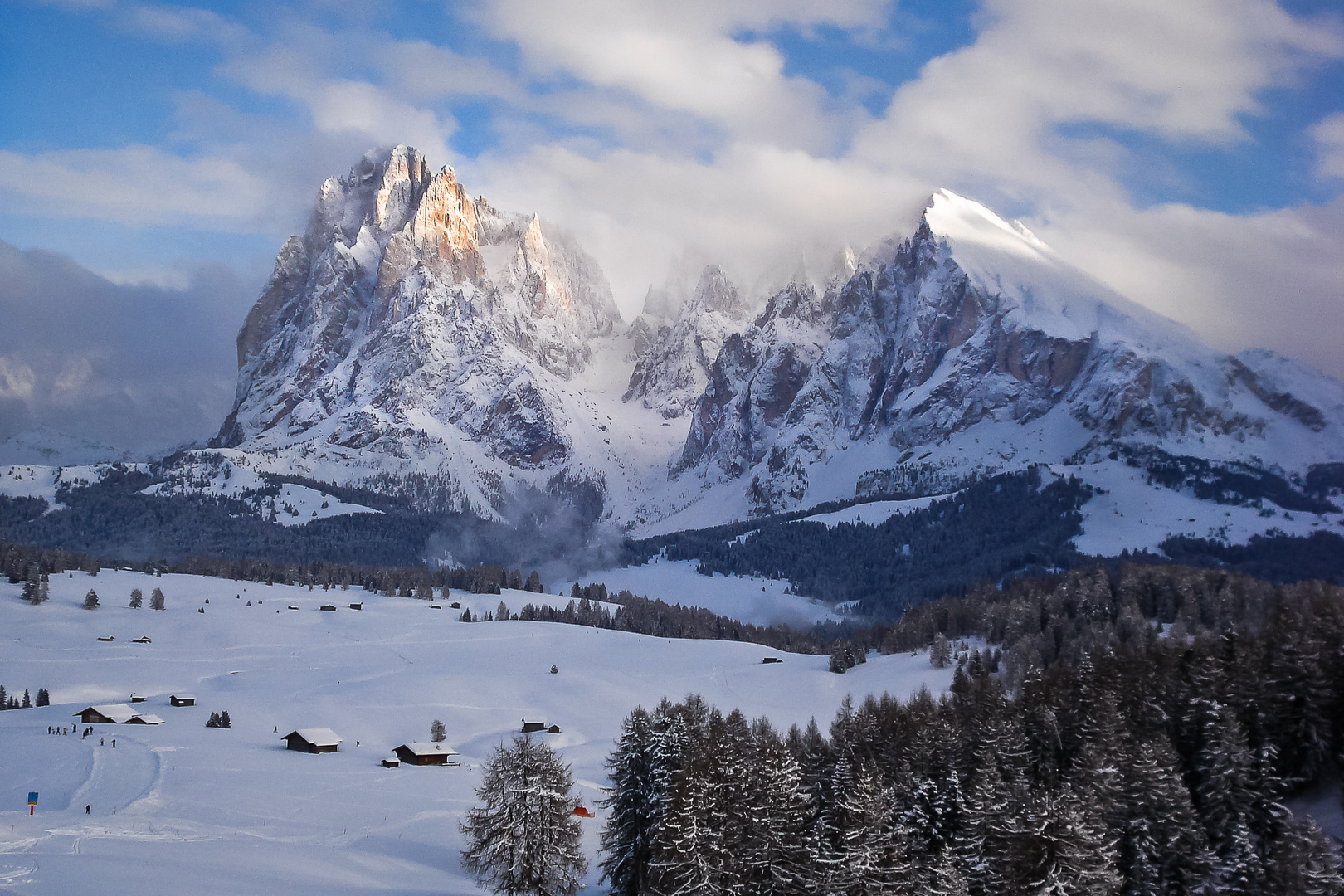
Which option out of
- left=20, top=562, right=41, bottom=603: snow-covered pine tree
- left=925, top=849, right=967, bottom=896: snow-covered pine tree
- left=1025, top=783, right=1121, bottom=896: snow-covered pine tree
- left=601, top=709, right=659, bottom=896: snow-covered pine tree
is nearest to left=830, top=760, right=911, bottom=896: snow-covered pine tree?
left=925, top=849, right=967, bottom=896: snow-covered pine tree

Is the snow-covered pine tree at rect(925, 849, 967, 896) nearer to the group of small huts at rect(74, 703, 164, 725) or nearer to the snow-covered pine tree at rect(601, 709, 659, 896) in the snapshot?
the snow-covered pine tree at rect(601, 709, 659, 896)

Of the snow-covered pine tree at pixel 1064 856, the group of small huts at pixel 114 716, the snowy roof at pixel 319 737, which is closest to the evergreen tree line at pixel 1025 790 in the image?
the snow-covered pine tree at pixel 1064 856

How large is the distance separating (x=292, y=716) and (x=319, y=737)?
1873 cm

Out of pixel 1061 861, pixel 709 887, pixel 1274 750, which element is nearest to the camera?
pixel 1061 861

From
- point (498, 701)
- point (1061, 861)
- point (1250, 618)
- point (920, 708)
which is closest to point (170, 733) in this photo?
point (498, 701)

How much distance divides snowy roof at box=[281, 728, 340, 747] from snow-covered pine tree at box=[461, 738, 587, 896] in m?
46.2

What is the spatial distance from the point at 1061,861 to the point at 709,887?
14.5 metres

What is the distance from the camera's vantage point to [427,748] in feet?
327

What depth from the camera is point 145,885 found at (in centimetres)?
5028

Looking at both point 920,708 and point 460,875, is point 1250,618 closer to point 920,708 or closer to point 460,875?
point 920,708

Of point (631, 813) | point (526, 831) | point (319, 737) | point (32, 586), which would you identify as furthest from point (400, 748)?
point (32, 586)

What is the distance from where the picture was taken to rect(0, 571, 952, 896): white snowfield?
59094 millimetres

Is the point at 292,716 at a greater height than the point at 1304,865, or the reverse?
the point at 1304,865

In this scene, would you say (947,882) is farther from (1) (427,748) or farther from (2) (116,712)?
(2) (116,712)
